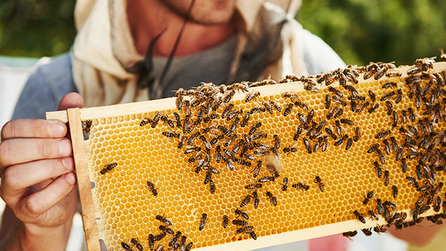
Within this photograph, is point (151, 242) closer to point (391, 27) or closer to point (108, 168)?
point (108, 168)

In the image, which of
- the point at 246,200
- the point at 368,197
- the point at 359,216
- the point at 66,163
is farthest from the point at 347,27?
the point at 66,163

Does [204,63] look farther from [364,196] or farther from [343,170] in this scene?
[364,196]

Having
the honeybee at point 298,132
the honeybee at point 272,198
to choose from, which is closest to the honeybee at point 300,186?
the honeybee at point 272,198

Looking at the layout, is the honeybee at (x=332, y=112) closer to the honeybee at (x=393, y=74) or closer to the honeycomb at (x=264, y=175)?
the honeycomb at (x=264, y=175)

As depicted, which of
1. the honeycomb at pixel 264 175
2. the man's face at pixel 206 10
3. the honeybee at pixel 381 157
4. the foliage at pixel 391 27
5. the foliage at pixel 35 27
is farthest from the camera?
the foliage at pixel 391 27

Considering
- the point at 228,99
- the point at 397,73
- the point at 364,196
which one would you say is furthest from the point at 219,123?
the point at 397,73

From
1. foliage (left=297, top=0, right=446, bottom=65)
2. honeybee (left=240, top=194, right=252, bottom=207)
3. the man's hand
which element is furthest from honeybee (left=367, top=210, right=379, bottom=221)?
foliage (left=297, top=0, right=446, bottom=65)
